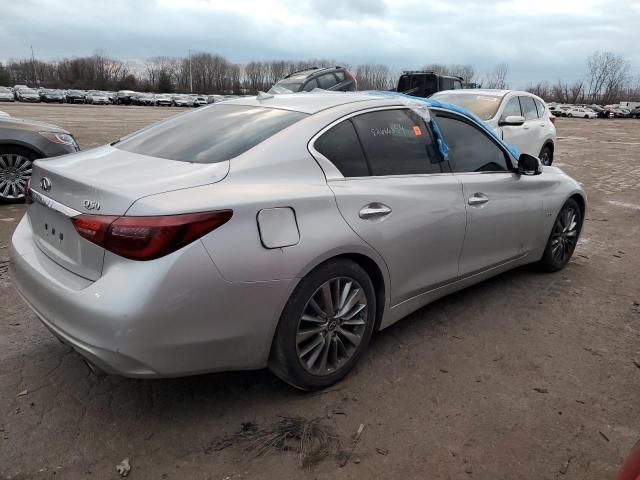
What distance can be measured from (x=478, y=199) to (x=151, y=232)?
92.0 inches

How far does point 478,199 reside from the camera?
144 inches

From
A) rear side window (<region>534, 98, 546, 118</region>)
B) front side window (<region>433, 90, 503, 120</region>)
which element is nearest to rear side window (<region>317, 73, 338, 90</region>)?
front side window (<region>433, 90, 503, 120</region>)

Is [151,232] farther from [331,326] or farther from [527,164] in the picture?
[527,164]

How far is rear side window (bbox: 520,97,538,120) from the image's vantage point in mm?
9195

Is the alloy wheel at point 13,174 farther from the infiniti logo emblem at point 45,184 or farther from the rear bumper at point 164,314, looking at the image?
the rear bumper at point 164,314

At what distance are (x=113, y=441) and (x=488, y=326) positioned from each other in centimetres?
256

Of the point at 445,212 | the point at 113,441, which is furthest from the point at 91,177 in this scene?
the point at 445,212

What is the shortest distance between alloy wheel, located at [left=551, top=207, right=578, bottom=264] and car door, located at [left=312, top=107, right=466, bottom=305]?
1.62 meters

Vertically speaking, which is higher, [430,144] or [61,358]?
[430,144]

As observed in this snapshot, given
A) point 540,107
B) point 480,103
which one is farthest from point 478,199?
point 540,107

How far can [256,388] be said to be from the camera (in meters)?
2.95

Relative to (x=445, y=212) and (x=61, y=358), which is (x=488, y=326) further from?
(x=61, y=358)

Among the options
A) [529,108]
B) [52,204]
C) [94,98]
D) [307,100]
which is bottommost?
[94,98]

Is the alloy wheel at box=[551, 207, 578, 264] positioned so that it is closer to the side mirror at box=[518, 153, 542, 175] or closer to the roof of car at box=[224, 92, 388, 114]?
Result: the side mirror at box=[518, 153, 542, 175]
